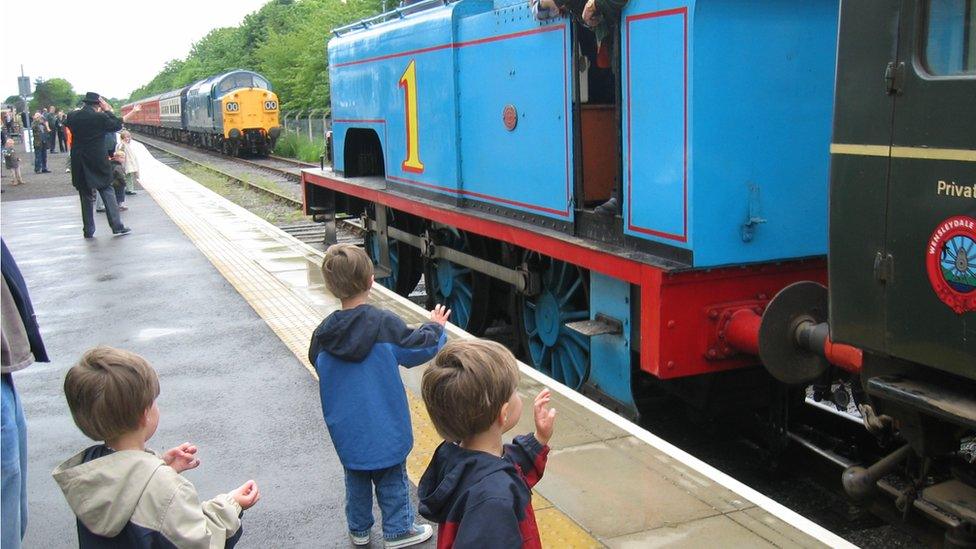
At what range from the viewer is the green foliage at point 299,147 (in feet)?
102

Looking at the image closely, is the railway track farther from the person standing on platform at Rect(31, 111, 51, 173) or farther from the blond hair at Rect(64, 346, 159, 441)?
the blond hair at Rect(64, 346, 159, 441)

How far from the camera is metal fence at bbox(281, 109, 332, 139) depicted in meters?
35.1

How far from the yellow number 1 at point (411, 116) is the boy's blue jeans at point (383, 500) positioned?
4.66m

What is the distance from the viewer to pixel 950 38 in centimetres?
297

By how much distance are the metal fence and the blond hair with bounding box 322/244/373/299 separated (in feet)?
99.0

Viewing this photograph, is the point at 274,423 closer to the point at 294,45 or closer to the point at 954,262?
the point at 954,262

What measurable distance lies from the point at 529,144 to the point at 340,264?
281 centimetres

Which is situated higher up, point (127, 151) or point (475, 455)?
point (127, 151)

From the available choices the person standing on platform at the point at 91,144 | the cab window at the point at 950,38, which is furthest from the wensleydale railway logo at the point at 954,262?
the person standing on platform at the point at 91,144

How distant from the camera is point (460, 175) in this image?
7.19 meters

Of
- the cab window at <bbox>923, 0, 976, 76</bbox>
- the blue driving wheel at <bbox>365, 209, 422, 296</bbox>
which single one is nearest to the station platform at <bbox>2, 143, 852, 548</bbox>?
the blue driving wheel at <bbox>365, 209, 422, 296</bbox>

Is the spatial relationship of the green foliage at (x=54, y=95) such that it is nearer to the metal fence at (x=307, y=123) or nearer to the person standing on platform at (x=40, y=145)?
the metal fence at (x=307, y=123)

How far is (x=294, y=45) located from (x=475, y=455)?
43202 mm

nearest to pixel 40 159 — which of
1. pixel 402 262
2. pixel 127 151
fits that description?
pixel 127 151
